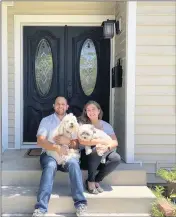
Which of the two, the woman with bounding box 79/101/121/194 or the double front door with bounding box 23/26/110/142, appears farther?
the double front door with bounding box 23/26/110/142

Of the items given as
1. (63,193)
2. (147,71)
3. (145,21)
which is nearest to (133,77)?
(147,71)

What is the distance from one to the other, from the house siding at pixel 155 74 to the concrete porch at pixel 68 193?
1.82 ft

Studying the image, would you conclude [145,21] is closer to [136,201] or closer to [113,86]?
[113,86]

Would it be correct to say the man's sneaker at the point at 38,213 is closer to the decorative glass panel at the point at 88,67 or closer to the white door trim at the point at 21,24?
the white door trim at the point at 21,24

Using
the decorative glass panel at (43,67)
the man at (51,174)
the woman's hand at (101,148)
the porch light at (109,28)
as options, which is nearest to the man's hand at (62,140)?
the man at (51,174)

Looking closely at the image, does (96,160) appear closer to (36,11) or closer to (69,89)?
(69,89)

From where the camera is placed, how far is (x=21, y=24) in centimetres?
547

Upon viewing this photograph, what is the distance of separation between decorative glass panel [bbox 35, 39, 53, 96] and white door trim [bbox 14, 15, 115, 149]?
28 centimetres

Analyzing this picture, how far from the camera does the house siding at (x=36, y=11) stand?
5414mm

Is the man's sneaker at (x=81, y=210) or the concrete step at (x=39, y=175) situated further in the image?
the concrete step at (x=39, y=175)

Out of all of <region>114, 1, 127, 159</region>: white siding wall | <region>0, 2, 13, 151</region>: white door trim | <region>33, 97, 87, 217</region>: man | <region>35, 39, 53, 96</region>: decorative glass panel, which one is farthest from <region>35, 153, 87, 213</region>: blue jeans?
<region>35, 39, 53, 96</region>: decorative glass panel

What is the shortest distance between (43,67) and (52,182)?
2511 mm

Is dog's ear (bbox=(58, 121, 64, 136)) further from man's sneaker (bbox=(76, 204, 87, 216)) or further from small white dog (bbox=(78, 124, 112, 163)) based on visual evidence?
man's sneaker (bbox=(76, 204, 87, 216))

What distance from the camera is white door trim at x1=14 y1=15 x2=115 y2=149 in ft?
17.8
